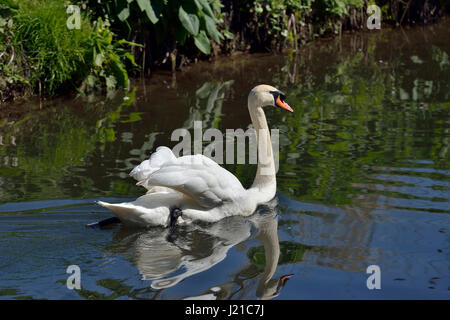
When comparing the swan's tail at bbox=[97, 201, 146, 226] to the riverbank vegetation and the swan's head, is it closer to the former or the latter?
A: the swan's head

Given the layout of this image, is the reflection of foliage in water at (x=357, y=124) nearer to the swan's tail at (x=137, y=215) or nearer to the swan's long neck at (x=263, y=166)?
the swan's long neck at (x=263, y=166)

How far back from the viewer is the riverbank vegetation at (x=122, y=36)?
9.53 metres

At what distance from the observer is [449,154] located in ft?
23.7

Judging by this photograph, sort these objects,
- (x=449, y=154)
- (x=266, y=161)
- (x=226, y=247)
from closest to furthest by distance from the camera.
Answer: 1. (x=226, y=247)
2. (x=266, y=161)
3. (x=449, y=154)

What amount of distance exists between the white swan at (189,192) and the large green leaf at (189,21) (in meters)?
4.80

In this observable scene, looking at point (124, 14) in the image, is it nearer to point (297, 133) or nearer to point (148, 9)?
point (148, 9)

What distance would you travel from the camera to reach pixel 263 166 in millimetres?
6281

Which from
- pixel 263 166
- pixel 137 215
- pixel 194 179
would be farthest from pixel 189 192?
pixel 263 166

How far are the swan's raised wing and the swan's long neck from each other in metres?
0.32

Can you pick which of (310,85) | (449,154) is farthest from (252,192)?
(310,85)

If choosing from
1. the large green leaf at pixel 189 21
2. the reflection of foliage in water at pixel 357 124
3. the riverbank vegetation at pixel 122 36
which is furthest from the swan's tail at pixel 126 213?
the large green leaf at pixel 189 21

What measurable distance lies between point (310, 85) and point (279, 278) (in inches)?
254

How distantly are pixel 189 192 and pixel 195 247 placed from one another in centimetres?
50

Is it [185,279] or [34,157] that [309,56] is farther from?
[185,279]
